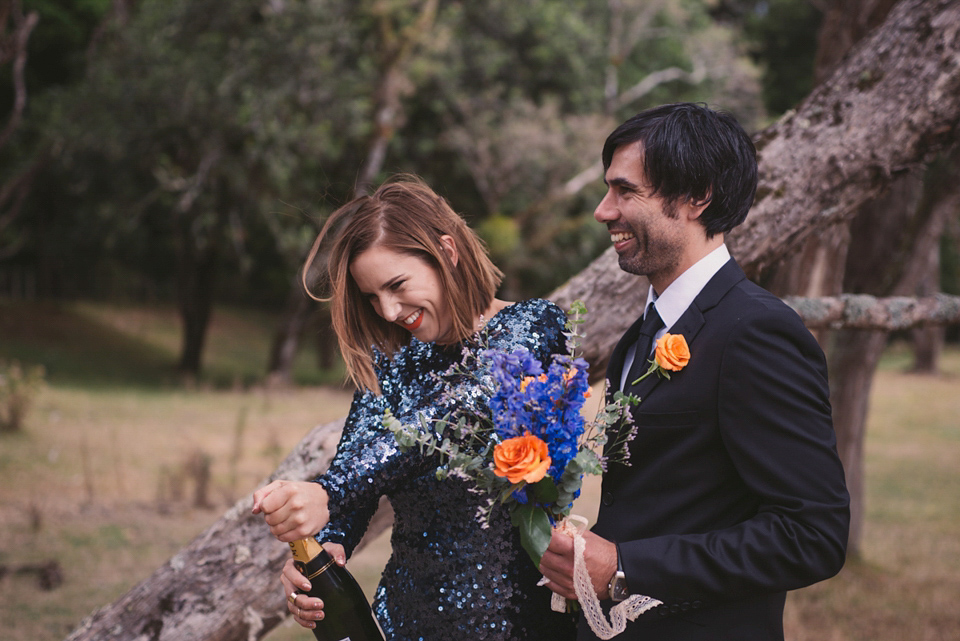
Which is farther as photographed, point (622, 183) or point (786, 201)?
point (786, 201)

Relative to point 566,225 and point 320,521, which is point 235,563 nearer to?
point 320,521

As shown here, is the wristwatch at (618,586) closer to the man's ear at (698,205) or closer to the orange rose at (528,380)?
the orange rose at (528,380)

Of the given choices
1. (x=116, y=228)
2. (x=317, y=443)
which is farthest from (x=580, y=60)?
(x=317, y=443)

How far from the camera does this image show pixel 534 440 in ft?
4.98

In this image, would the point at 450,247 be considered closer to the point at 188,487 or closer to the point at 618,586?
the point at 618,586

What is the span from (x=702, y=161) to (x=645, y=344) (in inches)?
16.7

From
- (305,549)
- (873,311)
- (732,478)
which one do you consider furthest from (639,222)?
(873,311)

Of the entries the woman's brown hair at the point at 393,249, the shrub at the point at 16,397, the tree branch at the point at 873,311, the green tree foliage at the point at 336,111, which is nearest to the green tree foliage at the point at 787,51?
the green tree foliage at the point at 336,111

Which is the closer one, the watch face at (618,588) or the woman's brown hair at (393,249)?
the watch face at (618,588)

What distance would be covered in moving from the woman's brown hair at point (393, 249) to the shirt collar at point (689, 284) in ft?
1.86

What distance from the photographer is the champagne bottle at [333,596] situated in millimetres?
1908

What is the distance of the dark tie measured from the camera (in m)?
1.85

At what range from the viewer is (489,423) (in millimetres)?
1825

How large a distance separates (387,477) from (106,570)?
565 cm
